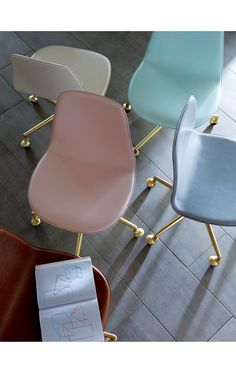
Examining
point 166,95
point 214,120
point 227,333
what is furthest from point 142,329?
point 214,120

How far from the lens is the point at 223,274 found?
2.29 metres

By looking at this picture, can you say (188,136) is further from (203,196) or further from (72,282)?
(72,282)

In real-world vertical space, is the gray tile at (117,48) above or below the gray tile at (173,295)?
above

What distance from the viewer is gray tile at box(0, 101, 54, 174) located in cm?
262

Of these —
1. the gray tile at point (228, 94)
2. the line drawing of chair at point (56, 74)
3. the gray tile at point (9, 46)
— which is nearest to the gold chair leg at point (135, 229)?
the line drawing of chair at point (56, 74)

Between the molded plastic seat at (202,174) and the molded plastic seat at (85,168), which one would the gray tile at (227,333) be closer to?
the molded plastic seat at (202,174)

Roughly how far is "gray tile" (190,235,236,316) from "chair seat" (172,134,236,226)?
461mm

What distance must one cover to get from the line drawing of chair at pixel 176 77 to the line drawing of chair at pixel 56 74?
19 cm

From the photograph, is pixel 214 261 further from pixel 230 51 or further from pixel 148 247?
pixel 230 51

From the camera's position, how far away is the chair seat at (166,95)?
7.30 ft

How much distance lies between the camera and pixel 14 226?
2414 millimetres

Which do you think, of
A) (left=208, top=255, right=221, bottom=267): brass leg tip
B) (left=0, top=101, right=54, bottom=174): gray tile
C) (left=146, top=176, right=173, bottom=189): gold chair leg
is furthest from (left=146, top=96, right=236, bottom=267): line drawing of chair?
(left=0, top=101, right=54, bottom=174): gray tile

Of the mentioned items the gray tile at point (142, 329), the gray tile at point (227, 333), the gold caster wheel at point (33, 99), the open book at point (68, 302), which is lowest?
the gray tile at point (142, 329)

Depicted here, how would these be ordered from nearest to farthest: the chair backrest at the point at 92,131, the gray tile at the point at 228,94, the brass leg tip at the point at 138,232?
1. the chair backrest at the point at 92,131
2. the brass leg tip at the point at 138,232
3. the gray tile at the point at 228,94
